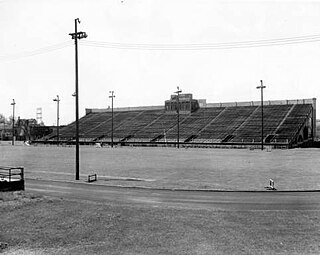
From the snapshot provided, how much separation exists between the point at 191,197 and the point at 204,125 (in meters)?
76.2

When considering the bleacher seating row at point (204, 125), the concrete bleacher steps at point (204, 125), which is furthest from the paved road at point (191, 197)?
the bleacher seating row at point (204, 125)

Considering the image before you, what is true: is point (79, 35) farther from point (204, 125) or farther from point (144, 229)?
point (204, 125)

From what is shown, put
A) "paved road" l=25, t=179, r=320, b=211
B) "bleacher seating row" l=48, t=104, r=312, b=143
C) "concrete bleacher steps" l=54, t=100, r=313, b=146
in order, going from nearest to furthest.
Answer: "paved road" l=25, t=179, r=320, b=211 < "concrete bleacher steps" l=54, t=100, r=313, b=146 < "bleacher seating row" l=48, t=104, r=312, b=143

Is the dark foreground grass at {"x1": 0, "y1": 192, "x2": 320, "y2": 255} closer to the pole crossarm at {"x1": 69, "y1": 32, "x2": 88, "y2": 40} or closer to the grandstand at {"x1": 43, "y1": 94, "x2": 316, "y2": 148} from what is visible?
the pole crossarm at {"x1": 69, "y1": 32, "x2": 88, "y2": 40}

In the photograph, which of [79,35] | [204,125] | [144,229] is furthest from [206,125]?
[144,229]

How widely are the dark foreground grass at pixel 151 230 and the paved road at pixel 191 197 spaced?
1271 millimetres

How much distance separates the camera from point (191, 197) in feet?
65.5

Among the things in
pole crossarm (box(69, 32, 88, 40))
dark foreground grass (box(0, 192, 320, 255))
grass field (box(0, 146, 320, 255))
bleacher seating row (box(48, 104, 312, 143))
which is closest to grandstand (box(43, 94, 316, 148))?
bleacher seating row (box(48, 104, 312, 143))

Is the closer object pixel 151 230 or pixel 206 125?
pixel 151 230

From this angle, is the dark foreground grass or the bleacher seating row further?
the bleacher seating row

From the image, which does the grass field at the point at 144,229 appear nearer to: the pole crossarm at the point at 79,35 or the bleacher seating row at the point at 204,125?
the pole crossarm at the point at 79,35

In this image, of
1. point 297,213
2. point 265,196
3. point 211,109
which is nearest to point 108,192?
point 265,196

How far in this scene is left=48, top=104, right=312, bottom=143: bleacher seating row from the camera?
81875 millimetres

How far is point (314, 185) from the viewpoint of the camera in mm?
22984
